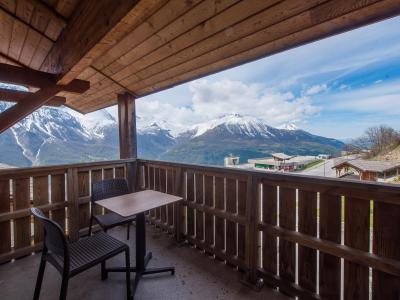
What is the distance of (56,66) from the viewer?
2.41 metres

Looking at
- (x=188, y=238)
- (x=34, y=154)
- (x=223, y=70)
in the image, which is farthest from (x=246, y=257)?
(x=34, y=154)

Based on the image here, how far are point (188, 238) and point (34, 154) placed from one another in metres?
33.9

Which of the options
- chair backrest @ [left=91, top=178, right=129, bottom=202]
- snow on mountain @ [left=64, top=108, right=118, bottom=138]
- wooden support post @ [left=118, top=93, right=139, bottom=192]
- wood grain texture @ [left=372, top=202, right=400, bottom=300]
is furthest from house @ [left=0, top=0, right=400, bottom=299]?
snow on mountain @ [left=64, top=108, right=118, bottom=138]

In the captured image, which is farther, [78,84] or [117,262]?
[78,84]

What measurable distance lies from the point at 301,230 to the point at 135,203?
1459mm

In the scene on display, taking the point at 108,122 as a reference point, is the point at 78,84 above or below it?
below

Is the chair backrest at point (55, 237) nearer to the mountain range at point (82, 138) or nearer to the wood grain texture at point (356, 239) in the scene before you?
the wood grain texture at point (356, 239)

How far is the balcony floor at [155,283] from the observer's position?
67.9 inches

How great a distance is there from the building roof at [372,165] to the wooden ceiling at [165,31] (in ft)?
3.43

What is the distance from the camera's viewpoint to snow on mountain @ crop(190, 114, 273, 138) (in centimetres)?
1898

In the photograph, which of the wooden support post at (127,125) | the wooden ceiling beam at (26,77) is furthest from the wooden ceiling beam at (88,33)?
the wooden support post at (127,125)

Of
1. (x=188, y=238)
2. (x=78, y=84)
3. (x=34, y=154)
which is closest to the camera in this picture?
(x=188, y=238)

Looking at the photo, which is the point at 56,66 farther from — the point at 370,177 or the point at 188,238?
the point at 370,177

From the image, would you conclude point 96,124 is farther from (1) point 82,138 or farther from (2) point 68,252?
(2) point 68,252
